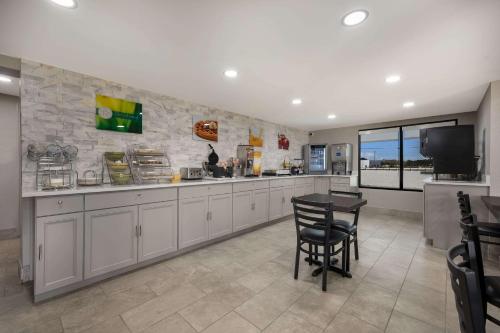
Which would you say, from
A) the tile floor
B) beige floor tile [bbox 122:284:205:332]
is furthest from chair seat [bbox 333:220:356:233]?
beige floor tile [bbox 122:284:205:332]

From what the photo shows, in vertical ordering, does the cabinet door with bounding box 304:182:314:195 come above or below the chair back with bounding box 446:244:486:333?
below

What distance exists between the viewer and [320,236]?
2268mm

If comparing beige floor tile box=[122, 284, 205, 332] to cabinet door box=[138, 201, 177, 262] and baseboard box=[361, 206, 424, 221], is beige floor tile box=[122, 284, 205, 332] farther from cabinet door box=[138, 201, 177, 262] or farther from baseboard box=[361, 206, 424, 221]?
baseboard box=[361, 206, 424, 221]

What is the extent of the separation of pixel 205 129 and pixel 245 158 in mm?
1077

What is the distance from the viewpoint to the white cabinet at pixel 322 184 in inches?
231

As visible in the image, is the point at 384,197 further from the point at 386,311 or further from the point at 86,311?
the point at 86,311

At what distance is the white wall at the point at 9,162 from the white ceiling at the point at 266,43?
2239 millimetres

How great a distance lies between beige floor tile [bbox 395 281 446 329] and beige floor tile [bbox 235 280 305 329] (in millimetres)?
913

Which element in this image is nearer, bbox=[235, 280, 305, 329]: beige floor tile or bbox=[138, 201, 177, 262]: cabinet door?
bbox=[235, 280, 305, 329]: beige floor tile

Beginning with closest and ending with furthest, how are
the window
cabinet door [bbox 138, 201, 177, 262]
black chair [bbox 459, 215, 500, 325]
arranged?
black chair [bbox 459, 215, 500, 325] → cabinet door [bbox 138, 201, 177, 262] → the window

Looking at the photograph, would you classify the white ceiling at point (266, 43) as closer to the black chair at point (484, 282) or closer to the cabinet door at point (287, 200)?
the black chair at point (484, 282)

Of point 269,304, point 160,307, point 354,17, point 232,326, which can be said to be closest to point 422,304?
point 269,304

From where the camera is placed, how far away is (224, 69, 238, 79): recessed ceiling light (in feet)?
8.38

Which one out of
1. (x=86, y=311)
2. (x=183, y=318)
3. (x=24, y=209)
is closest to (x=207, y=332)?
(x=183, y=318)
